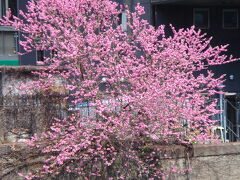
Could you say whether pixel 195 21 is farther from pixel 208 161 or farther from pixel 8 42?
pixel 208 161

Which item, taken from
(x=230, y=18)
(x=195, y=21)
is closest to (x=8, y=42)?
(x=195, y=21)

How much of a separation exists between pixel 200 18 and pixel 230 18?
1.73 metres

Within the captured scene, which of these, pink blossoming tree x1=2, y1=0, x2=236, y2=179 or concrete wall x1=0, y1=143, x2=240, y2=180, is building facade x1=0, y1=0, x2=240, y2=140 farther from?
pink blossoming tree x1=2, y1=0, x2=236, y2=179

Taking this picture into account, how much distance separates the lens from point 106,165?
920 cm

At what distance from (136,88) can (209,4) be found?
48.9 ft

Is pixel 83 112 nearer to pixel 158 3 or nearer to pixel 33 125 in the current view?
pixel 33 125

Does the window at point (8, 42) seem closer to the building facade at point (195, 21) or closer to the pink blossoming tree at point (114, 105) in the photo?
the building facade at point (195, 21)

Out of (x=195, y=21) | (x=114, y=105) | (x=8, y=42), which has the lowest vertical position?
(x=114, y=105)

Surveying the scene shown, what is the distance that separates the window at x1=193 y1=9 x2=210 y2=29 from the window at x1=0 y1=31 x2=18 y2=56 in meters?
10.1

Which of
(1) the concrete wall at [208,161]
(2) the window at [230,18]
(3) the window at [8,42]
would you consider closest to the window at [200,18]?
(2) the window at [230,18]

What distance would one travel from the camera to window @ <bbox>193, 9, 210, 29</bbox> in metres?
23.1

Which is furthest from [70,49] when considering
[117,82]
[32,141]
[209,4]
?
[209,4]

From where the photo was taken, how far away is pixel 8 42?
84.2ft

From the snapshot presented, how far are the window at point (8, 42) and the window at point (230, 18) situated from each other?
11611 mm
